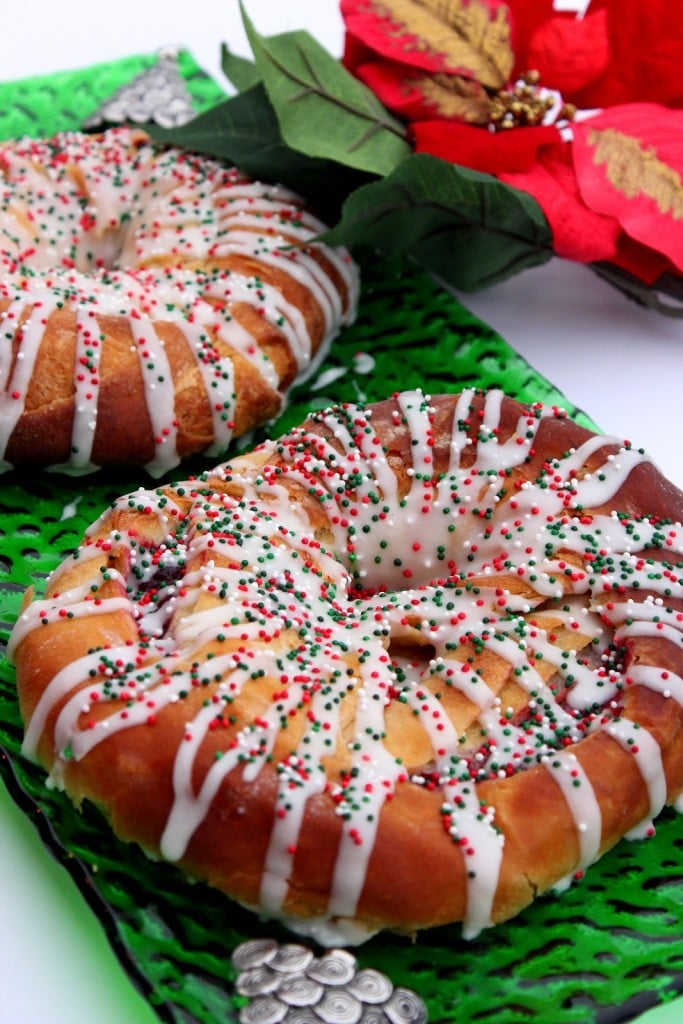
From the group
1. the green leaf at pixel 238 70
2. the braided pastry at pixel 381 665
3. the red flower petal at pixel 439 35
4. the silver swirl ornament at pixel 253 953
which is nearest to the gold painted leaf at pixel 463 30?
the red flower petal at pixel 439 35

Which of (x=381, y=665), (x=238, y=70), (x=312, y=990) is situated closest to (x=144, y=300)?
(x=238, y=70)

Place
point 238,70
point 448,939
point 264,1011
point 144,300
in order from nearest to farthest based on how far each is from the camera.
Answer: point 264,1011 < point 448,939 < point 144,300 < point 238,70

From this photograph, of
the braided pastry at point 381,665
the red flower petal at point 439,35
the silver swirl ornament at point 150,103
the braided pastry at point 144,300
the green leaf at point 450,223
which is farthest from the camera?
the silver swirl ornament at point 150,103

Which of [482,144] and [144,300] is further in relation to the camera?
[482,144]

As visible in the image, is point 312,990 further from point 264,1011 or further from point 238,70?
point 238,70

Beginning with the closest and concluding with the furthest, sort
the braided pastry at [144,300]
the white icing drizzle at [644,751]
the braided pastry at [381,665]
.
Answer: the braided pastry at [381,665], the white icing drizzle at [644,751], the braided pastry at [144,300]

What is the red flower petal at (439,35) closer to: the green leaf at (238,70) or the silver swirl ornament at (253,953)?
the green leaf at (238,70)

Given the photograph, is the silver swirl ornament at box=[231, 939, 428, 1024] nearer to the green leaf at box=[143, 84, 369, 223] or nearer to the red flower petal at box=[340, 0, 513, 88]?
the green leaf at box=[143, 84, 369, 223]
